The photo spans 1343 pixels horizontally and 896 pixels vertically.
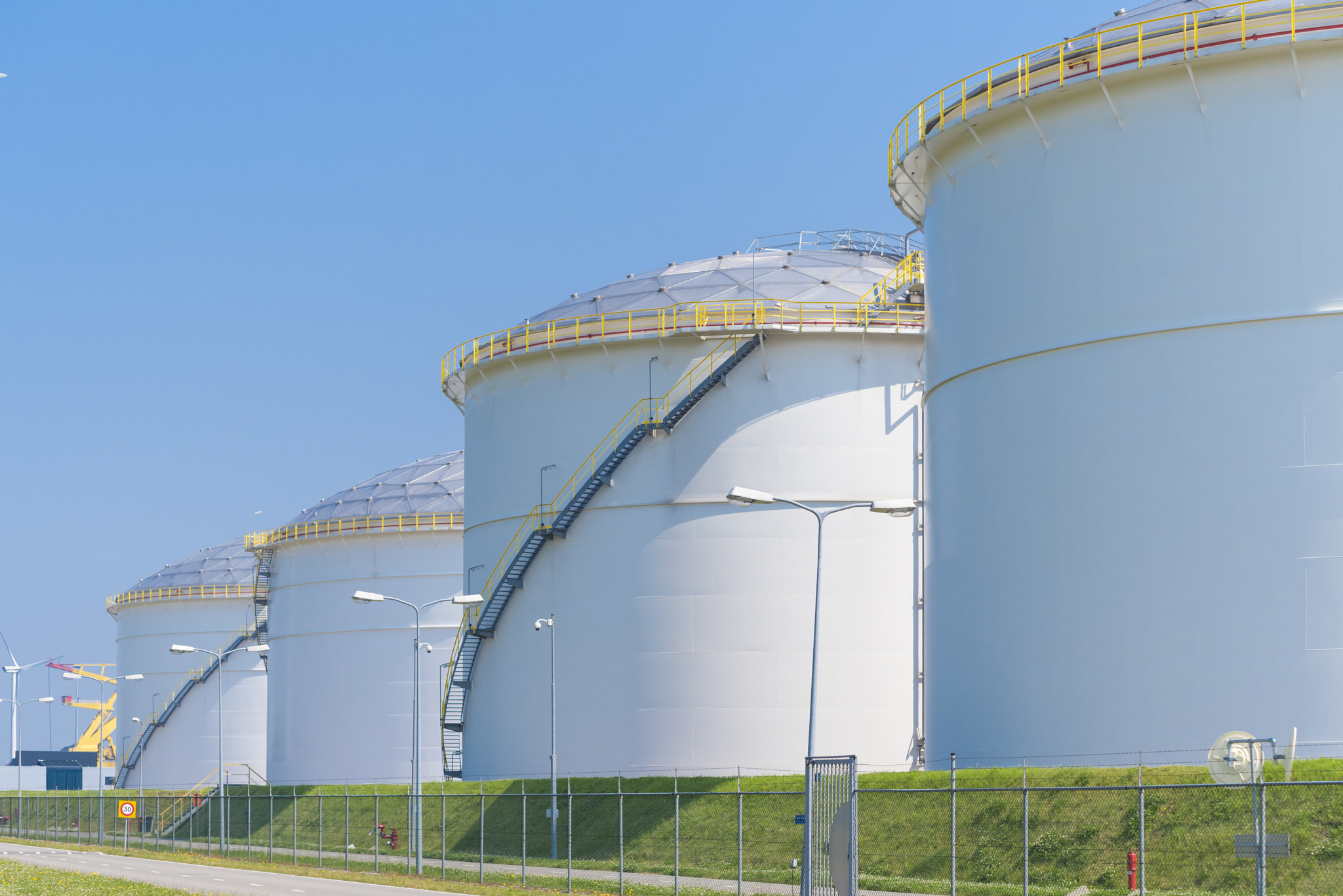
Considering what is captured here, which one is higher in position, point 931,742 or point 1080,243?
point 1080,243

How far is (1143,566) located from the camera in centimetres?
2486

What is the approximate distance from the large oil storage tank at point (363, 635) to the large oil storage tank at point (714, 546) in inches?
594

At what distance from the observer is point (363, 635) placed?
185ft

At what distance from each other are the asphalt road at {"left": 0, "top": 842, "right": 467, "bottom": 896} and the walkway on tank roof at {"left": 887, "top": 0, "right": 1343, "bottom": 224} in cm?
1737

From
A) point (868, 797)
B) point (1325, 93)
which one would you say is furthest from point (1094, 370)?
point (868, 797)

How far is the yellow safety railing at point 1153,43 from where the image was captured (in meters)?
25.0

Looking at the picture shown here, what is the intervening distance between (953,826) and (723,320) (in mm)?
20131

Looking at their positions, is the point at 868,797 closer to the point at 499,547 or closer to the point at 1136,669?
the point at 1136,669

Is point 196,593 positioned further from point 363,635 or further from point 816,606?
point 816,606

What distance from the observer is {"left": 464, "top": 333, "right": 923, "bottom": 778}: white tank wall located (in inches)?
1457

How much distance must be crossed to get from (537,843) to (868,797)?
10355mm

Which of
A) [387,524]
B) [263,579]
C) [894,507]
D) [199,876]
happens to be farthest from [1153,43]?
[263,579]

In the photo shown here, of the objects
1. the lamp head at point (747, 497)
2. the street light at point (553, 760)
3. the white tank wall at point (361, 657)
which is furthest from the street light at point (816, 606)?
the white tank wall at point (361, 657)

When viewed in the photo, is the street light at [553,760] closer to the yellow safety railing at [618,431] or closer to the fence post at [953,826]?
the yellow safety railing at [618,431]
